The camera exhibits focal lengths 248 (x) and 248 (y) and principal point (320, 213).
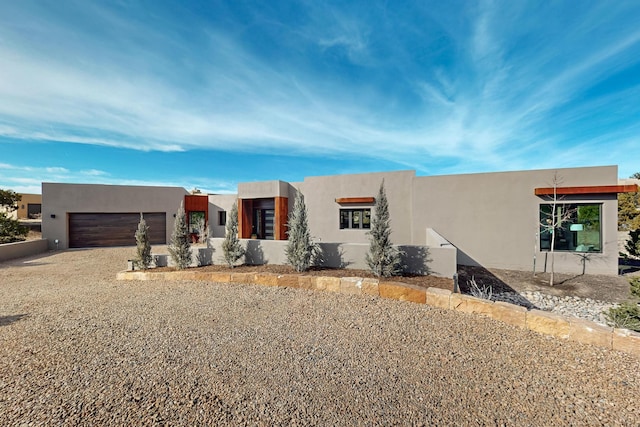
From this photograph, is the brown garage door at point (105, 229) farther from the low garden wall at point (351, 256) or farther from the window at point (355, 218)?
the window at point (355, 218)

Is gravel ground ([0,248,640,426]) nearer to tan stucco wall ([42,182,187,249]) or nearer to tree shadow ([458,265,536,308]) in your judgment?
tree shadow ([458,265,536,308])

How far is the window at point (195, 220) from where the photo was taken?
16484 millimetres

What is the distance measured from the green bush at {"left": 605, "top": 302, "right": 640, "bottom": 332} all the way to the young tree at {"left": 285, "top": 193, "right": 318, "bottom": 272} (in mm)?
5623

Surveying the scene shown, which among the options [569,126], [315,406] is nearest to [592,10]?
[569,126]

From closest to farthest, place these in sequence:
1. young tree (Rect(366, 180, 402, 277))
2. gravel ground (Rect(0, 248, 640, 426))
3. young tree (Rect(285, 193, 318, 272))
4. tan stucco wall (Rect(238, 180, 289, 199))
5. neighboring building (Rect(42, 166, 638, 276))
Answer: gravel ground (Rect(0, 248, 640, 426)), young tree (Rect(366, 180, 402, 277)), young tree (Rect(285, 193, 318, 272)), neighboring building (Rect(42, 166, 638, 276)), tan stucco wall (Rect(238, 180, 289, 199))

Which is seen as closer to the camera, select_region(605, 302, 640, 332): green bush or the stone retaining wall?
the stone retaining wall

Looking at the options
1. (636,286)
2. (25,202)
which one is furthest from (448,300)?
(25,202)

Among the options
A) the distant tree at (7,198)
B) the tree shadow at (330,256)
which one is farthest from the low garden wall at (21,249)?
the tree shadow at (330,256)

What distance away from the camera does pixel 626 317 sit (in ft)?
13.3

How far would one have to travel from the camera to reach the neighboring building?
27.9 ft

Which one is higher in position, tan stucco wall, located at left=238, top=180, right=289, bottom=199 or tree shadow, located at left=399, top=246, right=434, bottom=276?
tan stucco wall, located at left=238, top=180, right=289, bottom=199

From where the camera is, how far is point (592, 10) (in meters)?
6.76

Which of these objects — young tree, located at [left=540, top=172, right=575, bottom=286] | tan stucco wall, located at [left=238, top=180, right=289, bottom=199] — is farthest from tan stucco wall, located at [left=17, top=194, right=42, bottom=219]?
young tree, located at [left=540, top=172, right=575, bottom=286]

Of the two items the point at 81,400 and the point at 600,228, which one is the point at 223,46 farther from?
A: the point at 600,228
